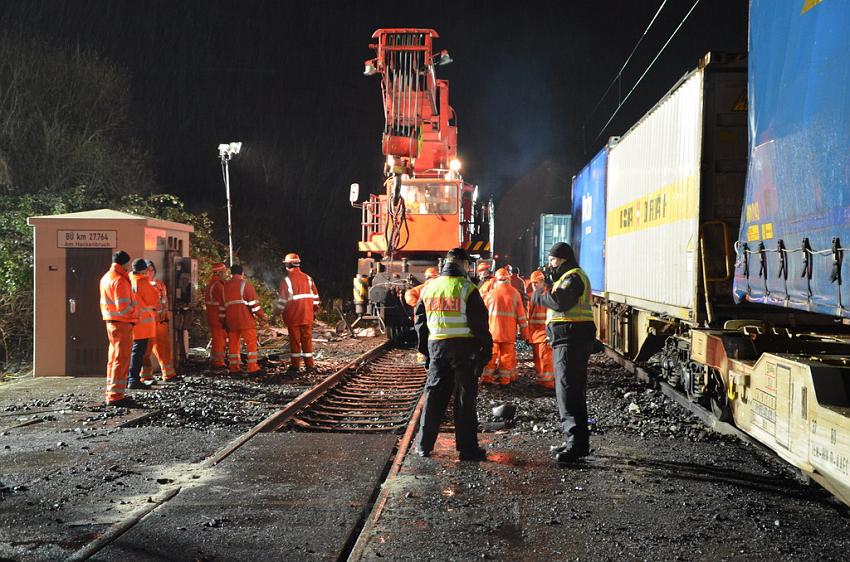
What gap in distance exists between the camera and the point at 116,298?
30.8 feet

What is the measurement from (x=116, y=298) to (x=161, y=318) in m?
1.92

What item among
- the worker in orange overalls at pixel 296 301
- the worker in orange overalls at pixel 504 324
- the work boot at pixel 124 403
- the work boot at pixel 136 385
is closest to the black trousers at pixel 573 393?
the worker in orange overalls at pixel 504 324

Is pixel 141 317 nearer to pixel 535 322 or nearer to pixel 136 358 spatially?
pixel 136 358

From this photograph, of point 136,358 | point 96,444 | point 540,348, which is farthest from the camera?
point 540,348

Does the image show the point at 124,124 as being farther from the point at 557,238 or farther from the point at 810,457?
the point at 810,457

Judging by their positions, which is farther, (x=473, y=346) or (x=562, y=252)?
(x=562, y=252)

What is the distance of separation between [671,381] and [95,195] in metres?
17.9

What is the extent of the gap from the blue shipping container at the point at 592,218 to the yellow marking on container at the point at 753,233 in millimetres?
8104

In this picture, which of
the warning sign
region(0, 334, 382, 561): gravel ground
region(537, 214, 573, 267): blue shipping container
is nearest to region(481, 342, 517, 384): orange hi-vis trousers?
region(0, 334, 382, 561): gravel ground

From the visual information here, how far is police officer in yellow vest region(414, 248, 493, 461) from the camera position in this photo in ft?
22.2

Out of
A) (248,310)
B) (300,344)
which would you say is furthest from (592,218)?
(248,310)

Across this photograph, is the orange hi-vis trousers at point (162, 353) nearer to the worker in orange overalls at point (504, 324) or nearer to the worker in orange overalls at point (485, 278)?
the worker in orange overalls at point (504, 324)

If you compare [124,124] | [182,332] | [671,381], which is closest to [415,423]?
[671,381]

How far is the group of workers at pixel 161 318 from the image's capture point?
30.8 feet
